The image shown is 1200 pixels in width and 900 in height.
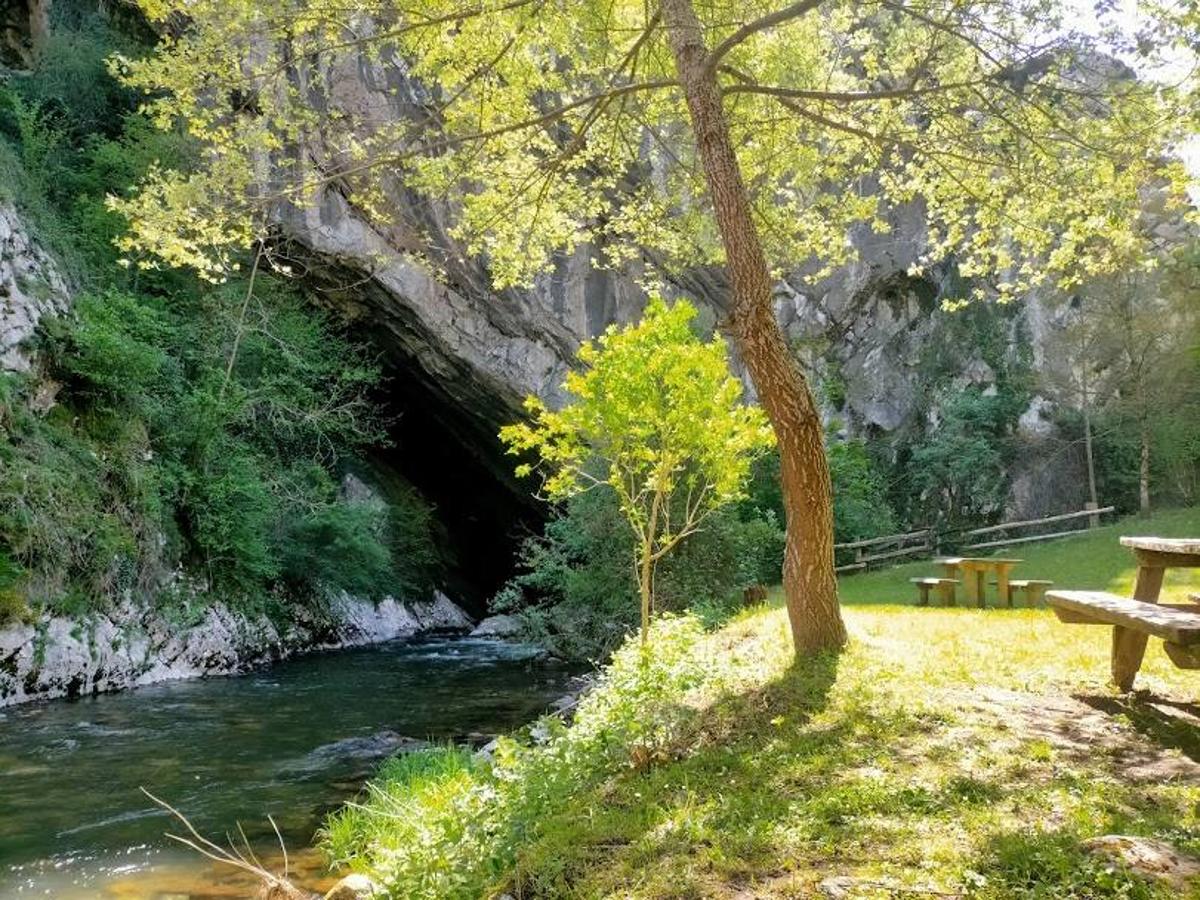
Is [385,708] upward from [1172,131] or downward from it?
downward

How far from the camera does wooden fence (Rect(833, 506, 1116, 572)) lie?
19.0 meters

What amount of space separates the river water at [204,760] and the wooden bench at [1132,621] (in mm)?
4833

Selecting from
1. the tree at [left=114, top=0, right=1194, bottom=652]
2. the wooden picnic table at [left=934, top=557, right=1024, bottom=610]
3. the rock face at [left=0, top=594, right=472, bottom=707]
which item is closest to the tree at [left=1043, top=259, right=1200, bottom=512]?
the wooden picnic table at [left=934, top=557, right=1024, bottom=610]

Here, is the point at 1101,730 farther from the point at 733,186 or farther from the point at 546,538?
the point at 546,538

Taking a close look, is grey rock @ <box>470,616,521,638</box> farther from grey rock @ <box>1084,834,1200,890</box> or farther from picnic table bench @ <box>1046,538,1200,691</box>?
grey rock @ <box>1084,834,1200,890</box>

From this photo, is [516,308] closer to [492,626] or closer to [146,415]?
[492,626]

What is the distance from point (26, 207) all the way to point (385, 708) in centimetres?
1036

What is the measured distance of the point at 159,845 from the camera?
17.4 feet

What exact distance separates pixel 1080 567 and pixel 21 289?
1798cm

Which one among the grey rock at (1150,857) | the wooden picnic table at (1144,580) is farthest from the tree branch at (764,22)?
the grey rock at (1150,857)

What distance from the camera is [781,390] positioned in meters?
5.70

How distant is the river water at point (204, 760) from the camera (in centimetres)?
496

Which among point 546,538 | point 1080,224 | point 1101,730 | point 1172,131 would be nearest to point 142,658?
point 546,538

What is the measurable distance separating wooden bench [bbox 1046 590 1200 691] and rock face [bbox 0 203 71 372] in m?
12.2
